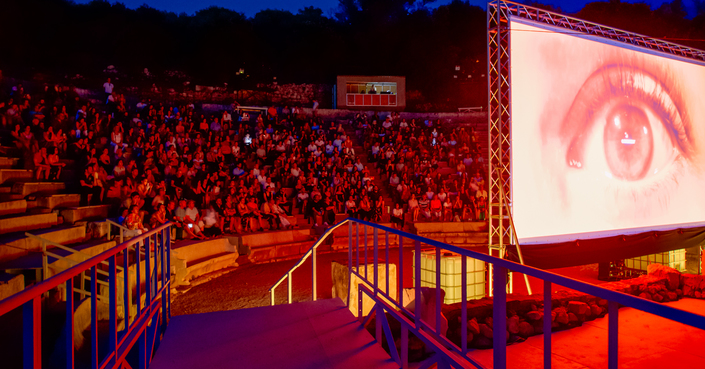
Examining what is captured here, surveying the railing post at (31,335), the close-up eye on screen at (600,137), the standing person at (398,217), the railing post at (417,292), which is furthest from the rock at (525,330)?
the standing person at (398,217)

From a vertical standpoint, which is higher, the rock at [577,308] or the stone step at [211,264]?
the stone step at [211,264]

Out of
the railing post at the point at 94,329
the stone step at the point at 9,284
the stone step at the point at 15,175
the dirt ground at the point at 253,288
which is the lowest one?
the dirt ground at the point at 253,288

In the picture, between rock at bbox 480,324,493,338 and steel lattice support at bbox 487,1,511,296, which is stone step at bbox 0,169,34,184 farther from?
steel lattice support at bbox 487,1,511,296

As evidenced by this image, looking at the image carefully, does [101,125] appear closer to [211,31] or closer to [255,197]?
[255,197]

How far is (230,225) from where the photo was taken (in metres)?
10.1

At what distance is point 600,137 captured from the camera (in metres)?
8.40

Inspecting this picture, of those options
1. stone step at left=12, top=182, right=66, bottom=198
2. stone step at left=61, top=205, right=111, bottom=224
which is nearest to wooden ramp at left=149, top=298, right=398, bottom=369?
stone step at left=61, top=205, right=111, bottom=224

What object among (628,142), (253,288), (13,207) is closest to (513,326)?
(253,288)

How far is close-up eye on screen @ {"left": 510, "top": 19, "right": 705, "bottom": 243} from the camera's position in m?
7.50

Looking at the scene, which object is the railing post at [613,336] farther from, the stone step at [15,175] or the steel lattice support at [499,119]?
the stone step at [15,175]

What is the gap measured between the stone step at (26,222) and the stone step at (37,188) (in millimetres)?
949

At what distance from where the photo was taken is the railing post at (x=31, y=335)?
4.09 feet

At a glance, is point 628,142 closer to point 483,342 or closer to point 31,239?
point 483,342

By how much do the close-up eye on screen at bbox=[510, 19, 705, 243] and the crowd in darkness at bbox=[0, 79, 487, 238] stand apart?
4.83 metres
